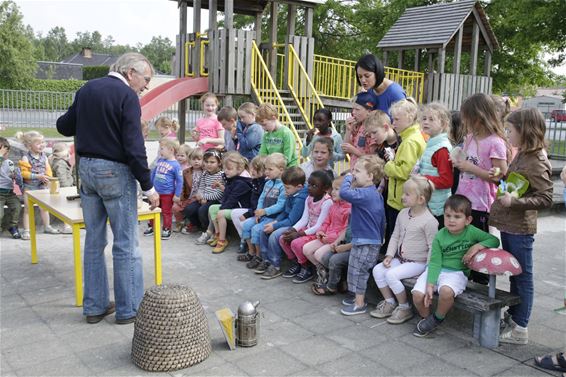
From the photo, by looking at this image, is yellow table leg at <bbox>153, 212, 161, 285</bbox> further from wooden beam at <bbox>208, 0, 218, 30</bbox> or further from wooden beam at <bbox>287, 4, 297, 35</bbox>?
wooden beam at <bbox>287, 4, 297, 35</bbox>

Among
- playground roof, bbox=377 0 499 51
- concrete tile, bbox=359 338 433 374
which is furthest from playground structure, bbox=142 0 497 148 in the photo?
concrete tile, bbox=359 338 433 374

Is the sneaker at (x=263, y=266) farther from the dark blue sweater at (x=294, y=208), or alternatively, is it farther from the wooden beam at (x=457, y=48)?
the wooden beam at (x=457, y=48)

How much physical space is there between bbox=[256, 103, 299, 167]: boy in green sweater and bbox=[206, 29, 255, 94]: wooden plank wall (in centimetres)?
569

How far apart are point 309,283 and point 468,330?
166cm

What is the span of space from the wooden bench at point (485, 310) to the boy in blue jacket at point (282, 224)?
2105mm

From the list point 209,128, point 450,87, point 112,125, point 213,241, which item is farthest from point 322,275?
point 450,87

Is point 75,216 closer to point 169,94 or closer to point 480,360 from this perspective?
point 480,360

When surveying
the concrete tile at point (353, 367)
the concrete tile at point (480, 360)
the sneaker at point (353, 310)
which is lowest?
the concrete tile at point (353, 367)

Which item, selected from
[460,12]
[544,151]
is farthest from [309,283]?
[460,12]

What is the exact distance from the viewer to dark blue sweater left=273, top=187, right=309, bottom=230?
5.83 m

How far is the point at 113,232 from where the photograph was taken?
4.30 m

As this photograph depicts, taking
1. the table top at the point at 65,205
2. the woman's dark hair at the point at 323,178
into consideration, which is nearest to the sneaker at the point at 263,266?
the woman's dark hair at the point at 323,178

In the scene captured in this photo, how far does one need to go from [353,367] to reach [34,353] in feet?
7.00

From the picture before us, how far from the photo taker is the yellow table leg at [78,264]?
4629mm
